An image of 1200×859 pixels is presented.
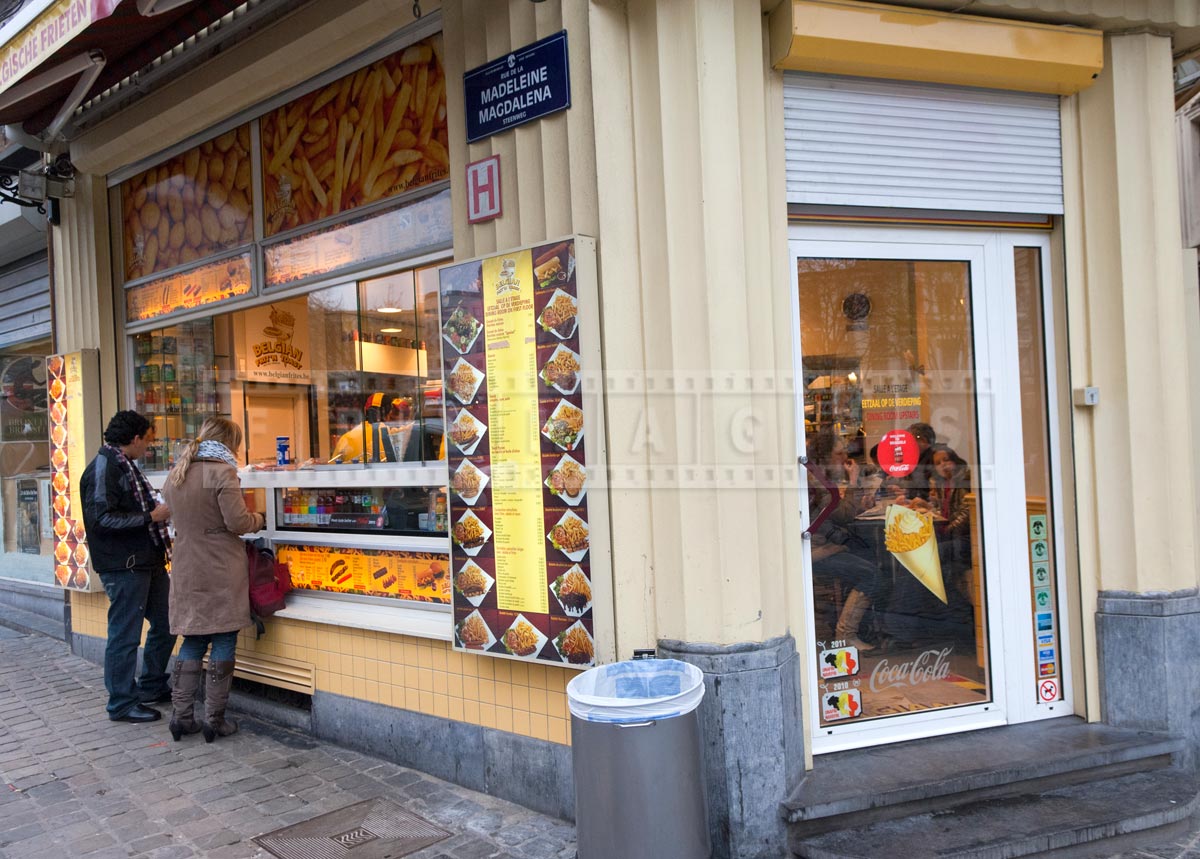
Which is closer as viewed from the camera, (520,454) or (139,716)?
(520,454)

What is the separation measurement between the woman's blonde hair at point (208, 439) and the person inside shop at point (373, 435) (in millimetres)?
656

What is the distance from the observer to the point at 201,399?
7273 mm

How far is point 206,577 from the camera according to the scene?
541 centimetres

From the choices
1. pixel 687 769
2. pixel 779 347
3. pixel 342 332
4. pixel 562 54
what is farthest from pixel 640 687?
pixel 342 332

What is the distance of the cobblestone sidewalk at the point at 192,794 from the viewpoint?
13.2ft

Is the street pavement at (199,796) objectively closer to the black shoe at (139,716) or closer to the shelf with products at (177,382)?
the black shoe at (139,716)

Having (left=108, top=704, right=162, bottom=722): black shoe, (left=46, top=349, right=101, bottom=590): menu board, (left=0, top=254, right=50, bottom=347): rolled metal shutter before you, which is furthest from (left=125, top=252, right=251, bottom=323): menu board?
(left=108, top=704, right=162, bottom=722): black shoe

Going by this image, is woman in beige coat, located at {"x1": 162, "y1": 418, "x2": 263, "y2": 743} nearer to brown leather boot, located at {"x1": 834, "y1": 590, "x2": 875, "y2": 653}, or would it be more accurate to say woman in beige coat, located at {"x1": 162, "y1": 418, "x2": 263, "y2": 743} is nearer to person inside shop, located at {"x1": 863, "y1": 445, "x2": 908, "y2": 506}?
brown leather boot, located at {"x1": 834, "y1": 590, "x2": 875, "y2": 653}

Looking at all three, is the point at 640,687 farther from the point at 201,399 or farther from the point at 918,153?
the point at 201,399

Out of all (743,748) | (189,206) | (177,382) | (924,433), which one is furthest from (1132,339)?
(177,382)

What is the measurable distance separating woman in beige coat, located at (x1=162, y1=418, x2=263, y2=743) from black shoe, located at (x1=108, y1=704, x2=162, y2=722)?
54 cm

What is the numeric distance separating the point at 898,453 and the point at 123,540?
504 cm

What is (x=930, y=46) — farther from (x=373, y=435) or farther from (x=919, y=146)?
(x=373, y=435)

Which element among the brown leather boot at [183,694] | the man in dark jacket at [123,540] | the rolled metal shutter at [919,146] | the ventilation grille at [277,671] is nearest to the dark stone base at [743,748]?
Answer: the rolled metal shutter at [919,146]
